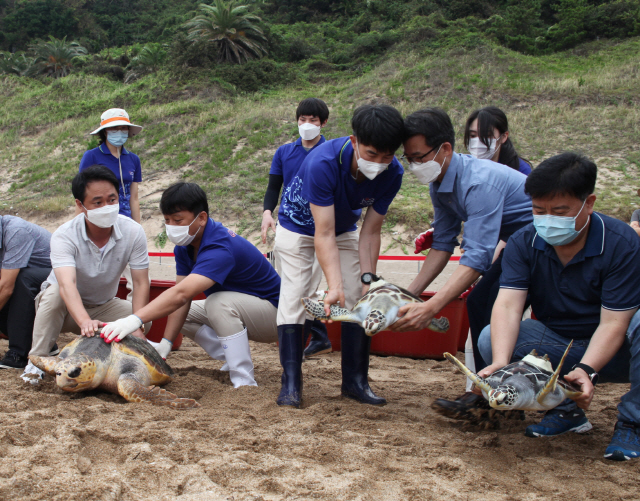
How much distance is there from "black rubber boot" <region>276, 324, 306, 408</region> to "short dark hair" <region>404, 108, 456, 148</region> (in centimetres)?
101

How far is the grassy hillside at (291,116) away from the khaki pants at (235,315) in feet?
16.9

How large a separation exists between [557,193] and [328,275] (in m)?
0.96

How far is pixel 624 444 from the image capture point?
1.77m

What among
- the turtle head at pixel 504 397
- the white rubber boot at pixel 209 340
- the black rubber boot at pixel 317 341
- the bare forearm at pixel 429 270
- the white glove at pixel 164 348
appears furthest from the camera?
the black rubber boot at pixel 317 341

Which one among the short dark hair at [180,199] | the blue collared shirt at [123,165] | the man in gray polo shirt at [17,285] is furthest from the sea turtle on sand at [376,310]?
the blue collared shirt at [123,165]

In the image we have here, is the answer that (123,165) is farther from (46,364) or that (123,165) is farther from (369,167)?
(369,167)

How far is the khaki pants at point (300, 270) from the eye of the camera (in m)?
2.48

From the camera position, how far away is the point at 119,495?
1420mm

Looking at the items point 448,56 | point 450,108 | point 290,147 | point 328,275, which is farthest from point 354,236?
point 448,56

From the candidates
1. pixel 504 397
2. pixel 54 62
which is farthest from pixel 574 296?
pixel 54 62

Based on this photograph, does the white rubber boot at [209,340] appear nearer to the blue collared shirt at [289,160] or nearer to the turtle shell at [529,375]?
the blue collared shirt at [289,160]

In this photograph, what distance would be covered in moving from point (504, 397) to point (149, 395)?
4.90 ft

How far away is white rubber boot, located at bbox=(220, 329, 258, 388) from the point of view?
2.63 metres

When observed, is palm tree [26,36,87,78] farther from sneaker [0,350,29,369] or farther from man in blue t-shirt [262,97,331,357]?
sneaker [0,350,29,369]
